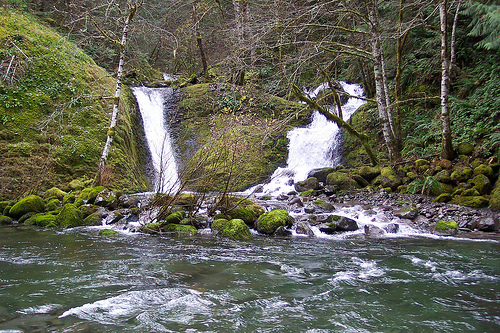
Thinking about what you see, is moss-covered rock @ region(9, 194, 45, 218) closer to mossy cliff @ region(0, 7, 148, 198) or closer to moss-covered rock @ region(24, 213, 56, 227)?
moss-covered rock @ region(24, 213, 56, 227)

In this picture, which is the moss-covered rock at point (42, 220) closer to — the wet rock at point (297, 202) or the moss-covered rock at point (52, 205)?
the moss-covered rock at point (52, 205)

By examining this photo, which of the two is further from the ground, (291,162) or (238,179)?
(291,162)

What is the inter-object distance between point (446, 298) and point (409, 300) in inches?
17.5

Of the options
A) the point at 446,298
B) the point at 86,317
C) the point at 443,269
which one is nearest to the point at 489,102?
the point at 443,269

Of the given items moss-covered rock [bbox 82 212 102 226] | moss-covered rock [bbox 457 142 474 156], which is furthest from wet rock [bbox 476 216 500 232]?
moss-covered rock [bbox 82 212 102 226]

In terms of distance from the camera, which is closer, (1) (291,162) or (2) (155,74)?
(1) (291,162)

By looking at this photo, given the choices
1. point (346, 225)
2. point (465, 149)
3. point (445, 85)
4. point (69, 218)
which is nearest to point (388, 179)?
point (465, 149)

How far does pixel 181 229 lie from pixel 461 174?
822 cm

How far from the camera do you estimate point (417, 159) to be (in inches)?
442

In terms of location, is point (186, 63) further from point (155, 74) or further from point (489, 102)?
point (489, 102)

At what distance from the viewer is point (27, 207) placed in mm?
8453

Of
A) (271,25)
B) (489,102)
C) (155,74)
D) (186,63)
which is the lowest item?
(489,102)

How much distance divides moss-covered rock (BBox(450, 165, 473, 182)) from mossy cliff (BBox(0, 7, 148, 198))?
440 inches

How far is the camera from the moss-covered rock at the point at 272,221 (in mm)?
7309
